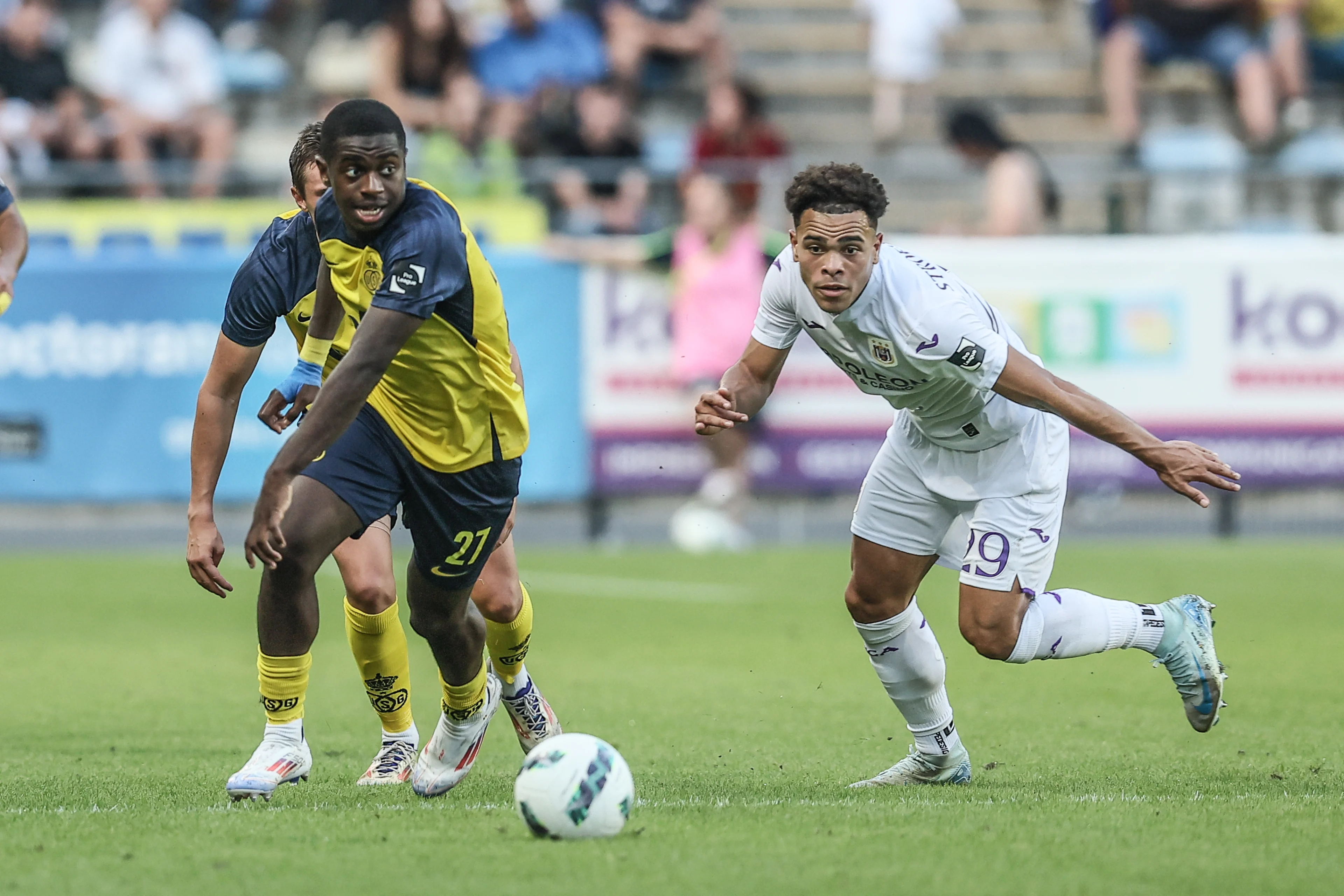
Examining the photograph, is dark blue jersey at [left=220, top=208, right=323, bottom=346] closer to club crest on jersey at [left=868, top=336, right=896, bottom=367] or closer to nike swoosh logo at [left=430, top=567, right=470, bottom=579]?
nike swoosh logo at [left=430, top=567, right=470, bottom=579]

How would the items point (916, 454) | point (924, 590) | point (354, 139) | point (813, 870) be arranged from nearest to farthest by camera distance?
point (813, 870) < point (354, 139) < point (916, 454) < point (924, 590)

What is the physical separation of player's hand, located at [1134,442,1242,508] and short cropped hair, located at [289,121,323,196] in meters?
2.88

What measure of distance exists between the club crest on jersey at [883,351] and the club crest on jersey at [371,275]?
1613 millimetres

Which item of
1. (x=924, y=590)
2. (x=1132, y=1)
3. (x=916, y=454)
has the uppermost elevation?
(x=1132, y=1)

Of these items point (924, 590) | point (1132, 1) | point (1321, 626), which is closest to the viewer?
point (1321, 626)

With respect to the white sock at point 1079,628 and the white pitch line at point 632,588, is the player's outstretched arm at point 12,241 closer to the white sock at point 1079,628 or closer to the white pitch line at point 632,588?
the white sock at point 1079,628

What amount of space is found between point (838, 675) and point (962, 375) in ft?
11.4

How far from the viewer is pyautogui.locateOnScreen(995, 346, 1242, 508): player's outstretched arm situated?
580cm

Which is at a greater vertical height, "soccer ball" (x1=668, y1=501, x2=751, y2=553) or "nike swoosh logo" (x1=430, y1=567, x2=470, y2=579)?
"nike swoosh logo" (x1=430, y1=567, x2=470, y2=579)

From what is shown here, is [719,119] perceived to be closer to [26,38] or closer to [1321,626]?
[26,38]

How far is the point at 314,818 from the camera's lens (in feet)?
18.1

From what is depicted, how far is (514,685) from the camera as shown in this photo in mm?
6871

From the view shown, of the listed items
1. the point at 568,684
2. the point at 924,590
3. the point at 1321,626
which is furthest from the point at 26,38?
the point at 1321,626

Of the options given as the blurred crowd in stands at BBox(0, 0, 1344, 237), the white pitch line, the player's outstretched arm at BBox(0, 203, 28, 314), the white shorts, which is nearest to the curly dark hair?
the white shorts
